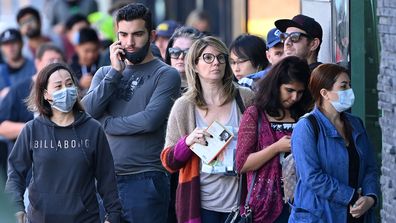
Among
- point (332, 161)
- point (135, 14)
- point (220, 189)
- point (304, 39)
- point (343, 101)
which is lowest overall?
point (220, 189)

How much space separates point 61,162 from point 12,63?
670 centimetres

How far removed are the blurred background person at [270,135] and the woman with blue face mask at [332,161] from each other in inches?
11.1

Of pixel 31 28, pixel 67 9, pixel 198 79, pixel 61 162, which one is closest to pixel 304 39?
pixel 198 79

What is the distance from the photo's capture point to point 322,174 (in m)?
7.75

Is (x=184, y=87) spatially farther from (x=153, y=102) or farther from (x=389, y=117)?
(x=389, y=117)

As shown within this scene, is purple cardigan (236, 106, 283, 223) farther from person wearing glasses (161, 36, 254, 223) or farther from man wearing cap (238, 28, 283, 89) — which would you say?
man wearing cap (238, 28, 283, 89)

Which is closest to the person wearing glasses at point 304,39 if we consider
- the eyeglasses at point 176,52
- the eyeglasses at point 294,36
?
the eyeglasses at point 294,36

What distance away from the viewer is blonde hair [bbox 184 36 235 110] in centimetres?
872

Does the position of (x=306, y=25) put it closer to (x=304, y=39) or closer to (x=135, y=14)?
(x=304, y=39)

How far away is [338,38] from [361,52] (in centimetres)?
44

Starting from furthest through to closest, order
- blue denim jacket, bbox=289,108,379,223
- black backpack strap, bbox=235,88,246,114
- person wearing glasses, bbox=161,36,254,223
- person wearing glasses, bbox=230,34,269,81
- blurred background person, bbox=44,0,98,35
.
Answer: blurred background person, bbox=44,0,98,35, person wearing glasses, bbox=230,34,269,81, black backpack strap, bbox=235,88,246,114, person wearing glasses, bbox=161,36,254,223, blue denim jacket, bbox=289,108,379,223

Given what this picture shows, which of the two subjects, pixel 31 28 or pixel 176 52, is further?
pixel 31 28

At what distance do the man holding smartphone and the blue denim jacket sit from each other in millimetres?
1557

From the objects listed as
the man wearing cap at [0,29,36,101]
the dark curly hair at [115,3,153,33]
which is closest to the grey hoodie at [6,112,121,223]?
the dark curly hair at [115,3,153,33]
